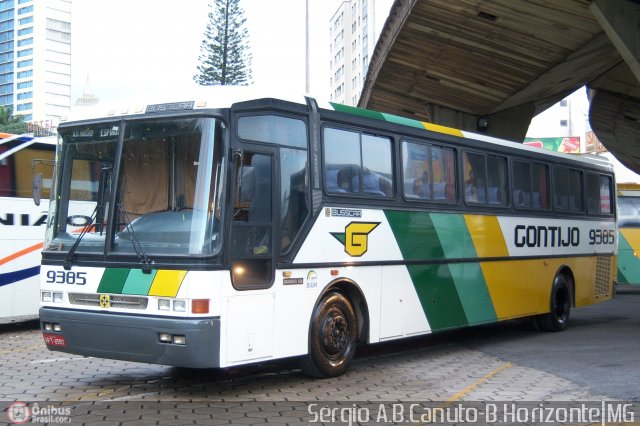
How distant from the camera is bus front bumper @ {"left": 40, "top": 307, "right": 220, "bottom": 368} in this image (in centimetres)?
781

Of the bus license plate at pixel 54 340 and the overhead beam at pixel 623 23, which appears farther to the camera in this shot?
the overhead beam at pixel 623 23

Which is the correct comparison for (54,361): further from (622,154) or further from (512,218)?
(622,154)

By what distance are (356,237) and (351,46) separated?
415 ft

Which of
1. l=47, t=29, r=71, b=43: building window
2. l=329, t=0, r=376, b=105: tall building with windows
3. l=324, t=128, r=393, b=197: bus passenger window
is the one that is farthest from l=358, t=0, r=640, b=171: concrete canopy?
l=47, t=29, r=71, b=43: building window

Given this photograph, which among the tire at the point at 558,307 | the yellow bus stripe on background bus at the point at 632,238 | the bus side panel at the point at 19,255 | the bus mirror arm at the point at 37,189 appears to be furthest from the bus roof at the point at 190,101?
the yellow bus stripe on background bus at the point at 632,238

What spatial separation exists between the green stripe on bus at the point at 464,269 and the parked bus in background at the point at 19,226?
22.5ft

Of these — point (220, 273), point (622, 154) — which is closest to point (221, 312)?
point (220, 273)

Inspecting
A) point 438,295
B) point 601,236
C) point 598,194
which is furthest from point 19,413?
point 598,194

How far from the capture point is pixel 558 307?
15172 millimetres

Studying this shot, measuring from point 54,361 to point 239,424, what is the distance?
4.60 m

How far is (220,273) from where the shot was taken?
7988 mm

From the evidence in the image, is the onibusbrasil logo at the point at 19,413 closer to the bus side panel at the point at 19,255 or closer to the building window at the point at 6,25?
the bus side panel at the point at 19,255

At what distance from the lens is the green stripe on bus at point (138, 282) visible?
8086 millimetres

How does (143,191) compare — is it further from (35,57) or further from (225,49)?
(35,57)
